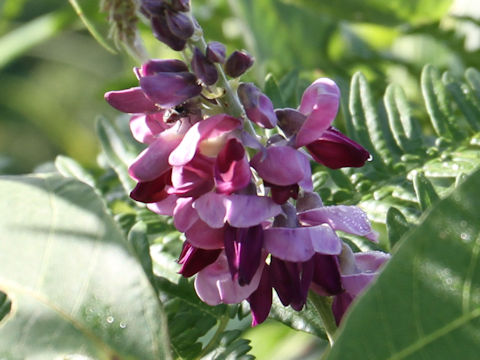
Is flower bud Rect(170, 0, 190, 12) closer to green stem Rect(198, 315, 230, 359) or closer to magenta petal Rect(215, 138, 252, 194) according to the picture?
magenta petal Rect(215, 138, 252, 194)

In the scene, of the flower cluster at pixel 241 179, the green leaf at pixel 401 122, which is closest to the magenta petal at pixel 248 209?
the flower cluster at pixel 241 179

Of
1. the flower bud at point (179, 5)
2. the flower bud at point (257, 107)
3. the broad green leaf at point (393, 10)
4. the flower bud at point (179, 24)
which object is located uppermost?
the flower bud at point (179, 5)

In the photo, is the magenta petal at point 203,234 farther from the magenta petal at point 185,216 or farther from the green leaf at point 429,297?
the green leaf at point 429,297

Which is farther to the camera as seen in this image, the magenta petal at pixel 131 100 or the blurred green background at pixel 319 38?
the blurred green background at pixel 319 38

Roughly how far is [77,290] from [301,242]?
15 centimetres

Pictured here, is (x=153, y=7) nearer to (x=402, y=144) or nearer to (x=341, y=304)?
(x=341, y=304)

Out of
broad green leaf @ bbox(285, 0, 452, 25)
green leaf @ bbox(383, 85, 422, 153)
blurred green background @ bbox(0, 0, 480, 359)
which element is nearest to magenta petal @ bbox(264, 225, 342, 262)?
green leaf @ bbox(383, 85, 422, 153)

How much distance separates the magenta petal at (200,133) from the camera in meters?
0.47

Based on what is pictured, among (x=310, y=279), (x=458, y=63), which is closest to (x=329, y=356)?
(x=310, y=279)

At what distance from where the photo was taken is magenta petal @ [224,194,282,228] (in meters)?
0.47

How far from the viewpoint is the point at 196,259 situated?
516 mm

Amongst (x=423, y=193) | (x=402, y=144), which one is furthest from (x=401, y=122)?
(x=423, y=193)

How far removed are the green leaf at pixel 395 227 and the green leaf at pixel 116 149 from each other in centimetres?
34

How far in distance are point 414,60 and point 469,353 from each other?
95 cm
